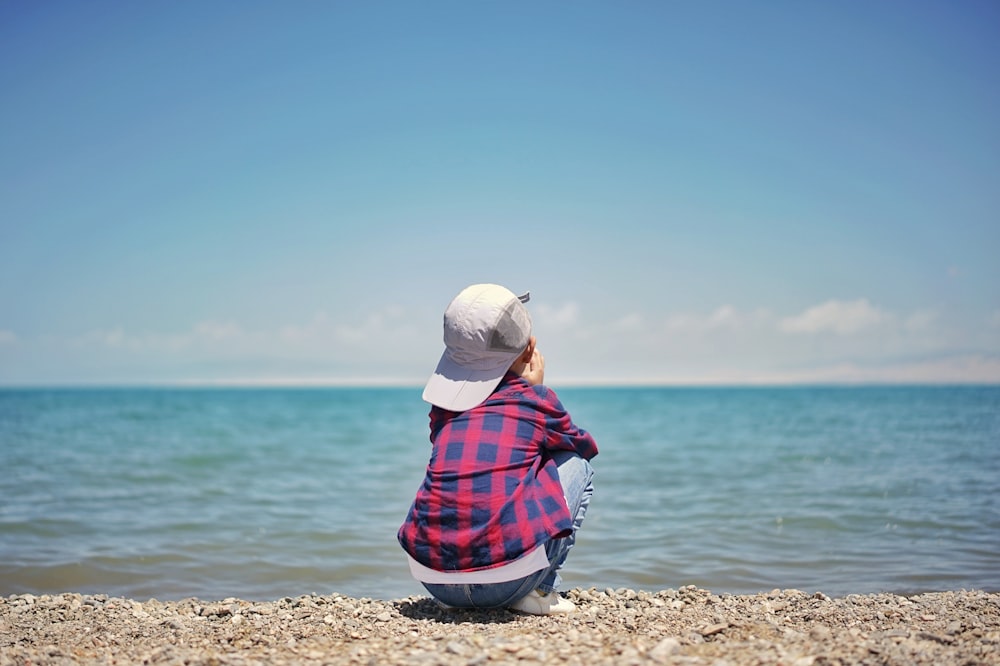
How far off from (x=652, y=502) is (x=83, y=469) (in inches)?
342

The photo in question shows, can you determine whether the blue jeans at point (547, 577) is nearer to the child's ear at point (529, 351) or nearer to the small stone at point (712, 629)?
the child's ear at point (529, 351)

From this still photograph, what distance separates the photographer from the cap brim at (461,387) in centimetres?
342

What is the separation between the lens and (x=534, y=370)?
3.62 m

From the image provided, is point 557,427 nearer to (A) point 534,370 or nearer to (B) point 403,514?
(A) point 534,370

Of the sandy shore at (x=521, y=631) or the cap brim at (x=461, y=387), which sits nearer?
the sandy shore at (x=521, y=631)

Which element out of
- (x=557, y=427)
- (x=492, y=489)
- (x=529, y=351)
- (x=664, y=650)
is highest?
(x=529, y=351)

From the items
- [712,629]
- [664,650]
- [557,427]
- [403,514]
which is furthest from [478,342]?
[403,514]

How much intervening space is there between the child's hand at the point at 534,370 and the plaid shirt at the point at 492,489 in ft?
0.39

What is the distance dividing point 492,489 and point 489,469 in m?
0.08

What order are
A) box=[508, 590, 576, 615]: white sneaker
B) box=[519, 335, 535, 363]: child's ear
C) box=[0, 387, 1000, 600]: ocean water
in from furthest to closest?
box=[0, 387, 1000, 600]: ocean water
box=[508, 590, 576, 615]: white sneaker
box=[519, 335, 535, 363]: child's ear

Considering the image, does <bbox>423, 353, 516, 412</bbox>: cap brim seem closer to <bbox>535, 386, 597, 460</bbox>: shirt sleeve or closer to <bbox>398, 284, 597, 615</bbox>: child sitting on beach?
<bbox>398, 284, 597, 615</bbox>: child sitting on beach

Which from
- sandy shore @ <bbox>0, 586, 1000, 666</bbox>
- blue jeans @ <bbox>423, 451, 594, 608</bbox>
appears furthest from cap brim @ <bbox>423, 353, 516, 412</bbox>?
sandy shore @ <bbox>0, 586, 1000, 666</bbox>

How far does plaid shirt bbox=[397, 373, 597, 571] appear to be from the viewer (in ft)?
10.7

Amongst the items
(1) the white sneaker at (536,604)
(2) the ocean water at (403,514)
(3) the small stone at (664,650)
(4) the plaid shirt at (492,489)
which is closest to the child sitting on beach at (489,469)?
(4) the plaid shirt at (492,489)
